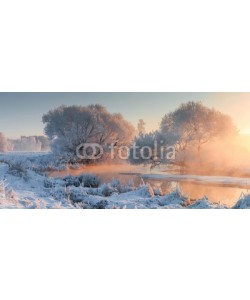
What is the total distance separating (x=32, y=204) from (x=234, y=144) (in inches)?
105

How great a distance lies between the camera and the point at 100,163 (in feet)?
18.1

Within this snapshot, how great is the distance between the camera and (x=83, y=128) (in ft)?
18.4

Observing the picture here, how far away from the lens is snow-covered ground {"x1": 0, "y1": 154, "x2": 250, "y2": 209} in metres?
5.36

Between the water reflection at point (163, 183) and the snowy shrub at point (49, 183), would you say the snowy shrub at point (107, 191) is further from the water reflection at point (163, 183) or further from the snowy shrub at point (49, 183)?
the snowy shrub at point (49, 183)

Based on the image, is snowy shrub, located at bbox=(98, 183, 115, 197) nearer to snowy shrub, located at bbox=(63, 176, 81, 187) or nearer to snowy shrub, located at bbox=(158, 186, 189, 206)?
snowy shrub, located at bbox=(63, 176, 81, 187)

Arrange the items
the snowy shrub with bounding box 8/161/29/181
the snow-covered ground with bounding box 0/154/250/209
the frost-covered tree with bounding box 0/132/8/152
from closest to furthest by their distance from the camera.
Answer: the snow-covered ground with bounding box 0/154/250/209 → the frost-covered tree with bounding box 0/132/8/152 → the snowy shrub with bounding box 8/161/29/181

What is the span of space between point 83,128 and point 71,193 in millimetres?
856

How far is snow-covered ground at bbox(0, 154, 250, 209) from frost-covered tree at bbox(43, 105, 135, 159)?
13.3 inches

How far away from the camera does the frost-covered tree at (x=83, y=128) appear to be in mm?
5512

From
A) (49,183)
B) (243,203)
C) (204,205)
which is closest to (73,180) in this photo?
(49,183)

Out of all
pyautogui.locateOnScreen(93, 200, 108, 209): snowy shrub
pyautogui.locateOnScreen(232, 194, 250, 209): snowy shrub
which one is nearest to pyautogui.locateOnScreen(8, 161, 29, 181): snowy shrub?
pyautogui.locateOnScreen(93, 200, 108, 209): snowy shrub

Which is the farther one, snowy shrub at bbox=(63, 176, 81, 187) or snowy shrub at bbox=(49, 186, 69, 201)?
snowy shrub at bbox=(63, 176, 81, 187)
